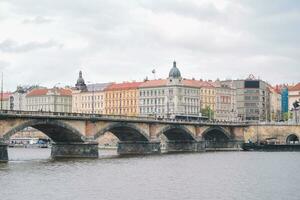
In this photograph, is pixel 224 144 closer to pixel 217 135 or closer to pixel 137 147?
pixel 217 135

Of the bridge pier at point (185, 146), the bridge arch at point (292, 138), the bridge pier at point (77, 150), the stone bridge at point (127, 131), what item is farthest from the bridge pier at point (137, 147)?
the bridge arch at point (292, 138)

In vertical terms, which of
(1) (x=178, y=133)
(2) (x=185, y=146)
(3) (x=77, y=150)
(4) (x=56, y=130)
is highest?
(1) (x=178, y=133)

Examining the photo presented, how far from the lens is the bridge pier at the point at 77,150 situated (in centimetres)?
10539

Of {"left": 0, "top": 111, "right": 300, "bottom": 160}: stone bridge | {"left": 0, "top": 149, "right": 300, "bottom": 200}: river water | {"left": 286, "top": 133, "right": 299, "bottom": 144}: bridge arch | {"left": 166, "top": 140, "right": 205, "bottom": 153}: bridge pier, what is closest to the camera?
{"left": 0, "top": 149, "right": 300, "bottom": 200}: river water

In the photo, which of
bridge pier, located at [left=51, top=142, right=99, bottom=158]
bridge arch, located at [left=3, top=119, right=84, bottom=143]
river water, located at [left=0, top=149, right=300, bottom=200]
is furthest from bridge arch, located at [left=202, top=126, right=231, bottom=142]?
river water, located at [left=0, top=149, right=300, bottom=200]

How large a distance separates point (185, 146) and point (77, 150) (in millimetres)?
37708

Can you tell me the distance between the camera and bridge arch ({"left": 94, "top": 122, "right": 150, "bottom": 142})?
113m

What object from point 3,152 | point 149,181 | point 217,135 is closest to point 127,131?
point 3,152

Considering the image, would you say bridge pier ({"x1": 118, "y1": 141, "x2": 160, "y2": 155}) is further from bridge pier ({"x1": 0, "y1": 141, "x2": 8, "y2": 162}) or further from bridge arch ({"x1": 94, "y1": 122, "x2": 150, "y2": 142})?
bridge pier ({"x1": 0, "y1": 141, "x2": 8, "y2": 162})

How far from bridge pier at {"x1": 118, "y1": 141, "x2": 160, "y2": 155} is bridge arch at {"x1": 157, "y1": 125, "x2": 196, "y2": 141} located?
5659 millimetres

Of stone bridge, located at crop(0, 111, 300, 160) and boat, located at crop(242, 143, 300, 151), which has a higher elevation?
stone bridge, located at crop(0, 111, 300, 160)

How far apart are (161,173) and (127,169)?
6822mm

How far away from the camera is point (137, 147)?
12319cm

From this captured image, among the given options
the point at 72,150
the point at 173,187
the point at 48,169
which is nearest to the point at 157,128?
the point at 72,150
